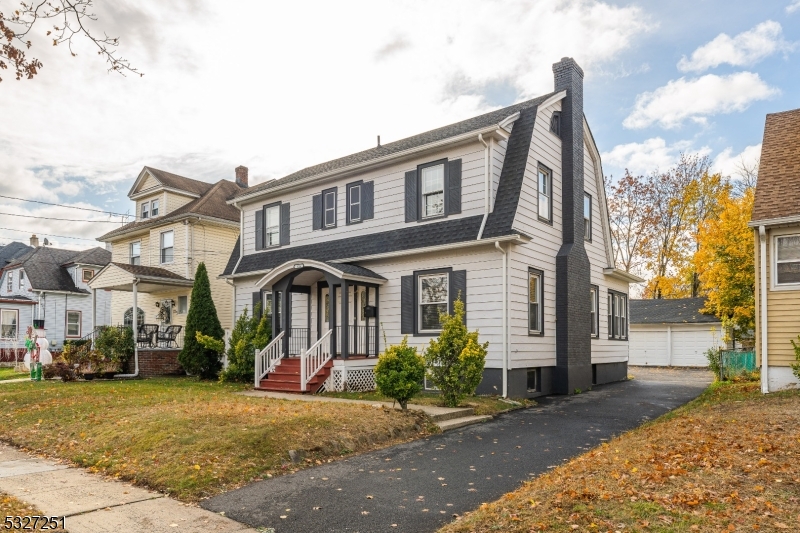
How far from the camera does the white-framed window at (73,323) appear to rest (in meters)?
36.1

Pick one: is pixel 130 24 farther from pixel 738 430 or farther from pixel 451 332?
pixel 738 430

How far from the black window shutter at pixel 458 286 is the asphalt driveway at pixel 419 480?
3858 mm

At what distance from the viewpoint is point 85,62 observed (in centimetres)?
662

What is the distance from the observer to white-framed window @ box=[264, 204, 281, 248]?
64.8 ft

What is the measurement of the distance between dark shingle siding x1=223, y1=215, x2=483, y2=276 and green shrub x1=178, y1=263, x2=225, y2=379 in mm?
1944

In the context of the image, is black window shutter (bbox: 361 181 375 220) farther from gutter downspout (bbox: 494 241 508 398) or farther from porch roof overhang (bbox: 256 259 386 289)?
gutter downspout (bbox: 494 241 508 398)

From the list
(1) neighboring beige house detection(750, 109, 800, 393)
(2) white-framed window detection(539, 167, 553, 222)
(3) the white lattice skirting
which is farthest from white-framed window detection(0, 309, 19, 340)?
(1) neighboring beige house detection(750, 109, 800, 393)

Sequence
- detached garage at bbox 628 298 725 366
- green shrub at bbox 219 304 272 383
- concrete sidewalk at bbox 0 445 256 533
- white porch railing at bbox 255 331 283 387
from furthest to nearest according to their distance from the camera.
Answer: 1. detached garage at bbox 628 298 725 366
2. green shrub at bbox 219 304 272 383
3. white porch railing at bbox 255 331 283 387
4. concrete sidewalk at bbox 0 445 256 533

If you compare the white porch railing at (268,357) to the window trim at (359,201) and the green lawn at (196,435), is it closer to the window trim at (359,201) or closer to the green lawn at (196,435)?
the green lawn at (196,435)

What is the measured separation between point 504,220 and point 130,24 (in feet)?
30.2

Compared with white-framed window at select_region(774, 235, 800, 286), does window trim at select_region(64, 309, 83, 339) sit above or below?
below

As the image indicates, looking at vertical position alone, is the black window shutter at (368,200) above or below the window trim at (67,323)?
above

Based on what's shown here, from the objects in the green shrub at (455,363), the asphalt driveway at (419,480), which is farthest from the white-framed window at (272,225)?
A: the asphalt driveway at (419,480)

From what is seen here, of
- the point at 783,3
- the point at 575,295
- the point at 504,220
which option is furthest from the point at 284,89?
the point at 783,3
